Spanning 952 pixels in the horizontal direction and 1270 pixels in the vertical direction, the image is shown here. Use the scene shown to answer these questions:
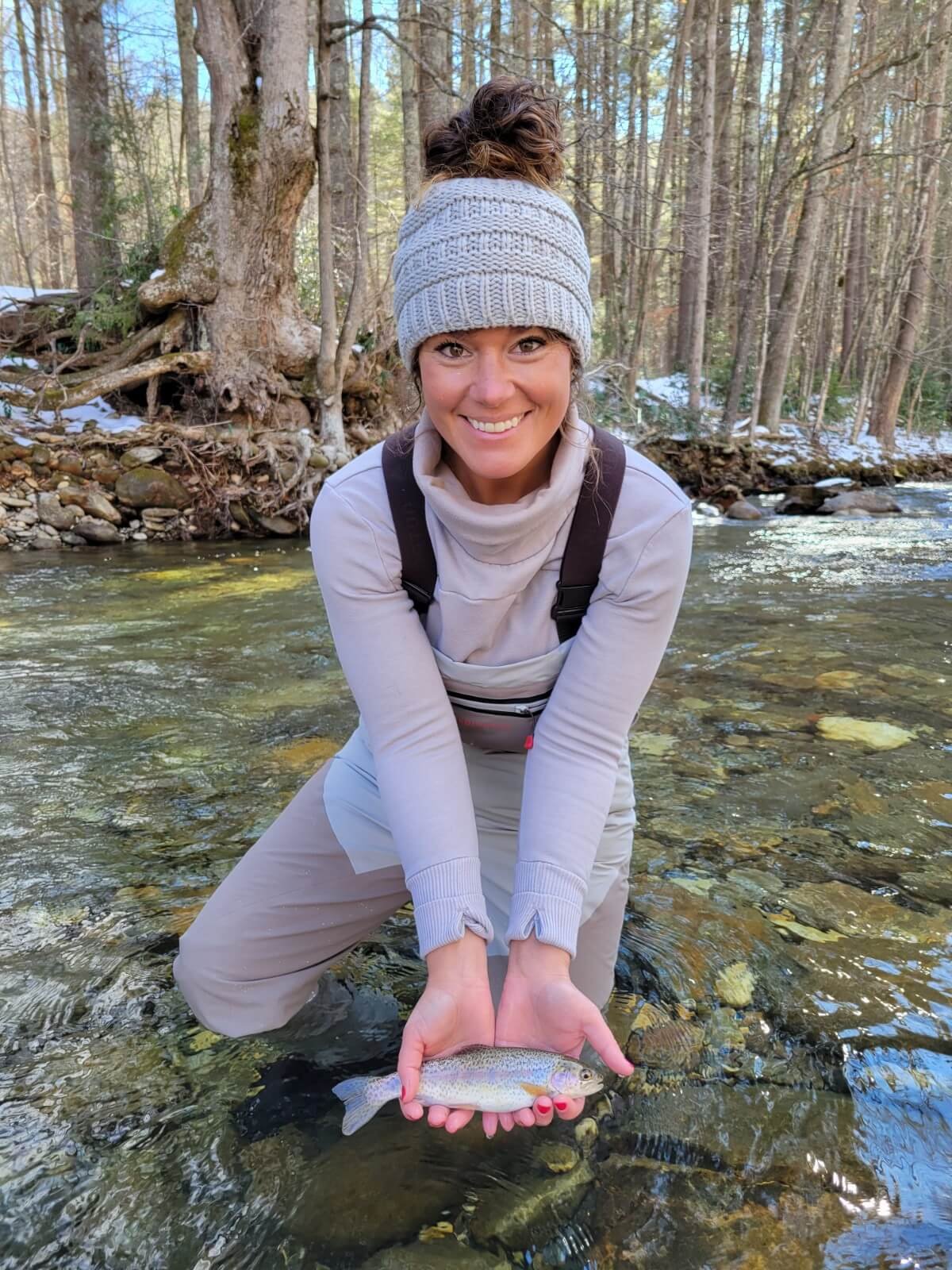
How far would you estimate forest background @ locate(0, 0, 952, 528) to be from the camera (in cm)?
1040

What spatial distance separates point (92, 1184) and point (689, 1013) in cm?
141

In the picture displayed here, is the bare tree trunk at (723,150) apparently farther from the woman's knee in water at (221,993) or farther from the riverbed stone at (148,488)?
the woman's knee in water at (221,993)

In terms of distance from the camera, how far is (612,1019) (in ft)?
7.17

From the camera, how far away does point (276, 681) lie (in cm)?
504

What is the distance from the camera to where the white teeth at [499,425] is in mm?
1795

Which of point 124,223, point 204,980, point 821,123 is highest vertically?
point 821,123

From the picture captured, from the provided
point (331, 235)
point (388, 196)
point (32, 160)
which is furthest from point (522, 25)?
point (32, 160)

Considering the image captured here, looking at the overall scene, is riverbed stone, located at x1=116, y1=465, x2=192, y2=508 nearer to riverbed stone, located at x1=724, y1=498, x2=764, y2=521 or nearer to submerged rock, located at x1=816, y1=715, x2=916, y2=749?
riverbed stone, located at x1=724, y1=498, x2=764, y2=521

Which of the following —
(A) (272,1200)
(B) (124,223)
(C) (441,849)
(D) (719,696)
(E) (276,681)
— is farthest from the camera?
(B) (124,223)

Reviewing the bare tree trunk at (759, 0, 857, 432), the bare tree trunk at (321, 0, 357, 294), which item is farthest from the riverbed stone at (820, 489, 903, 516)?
the bare tree trunk at (321, 0, 357, 294)

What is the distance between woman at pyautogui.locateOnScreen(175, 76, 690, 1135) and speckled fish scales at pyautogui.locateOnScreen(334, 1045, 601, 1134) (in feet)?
0.11

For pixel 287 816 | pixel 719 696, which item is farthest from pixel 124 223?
pixel 287 816

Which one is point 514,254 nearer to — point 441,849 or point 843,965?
point 441,849

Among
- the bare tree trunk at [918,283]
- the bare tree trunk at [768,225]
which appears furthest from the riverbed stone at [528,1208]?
the bare tree trunk at [918,283]
